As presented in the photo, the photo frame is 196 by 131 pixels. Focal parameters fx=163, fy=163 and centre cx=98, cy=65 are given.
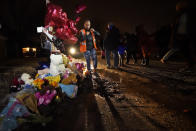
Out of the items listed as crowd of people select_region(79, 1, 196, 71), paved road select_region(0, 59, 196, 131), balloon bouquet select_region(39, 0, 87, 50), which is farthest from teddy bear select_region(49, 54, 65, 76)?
crowd of people select_region(79, 1, 196, 71)

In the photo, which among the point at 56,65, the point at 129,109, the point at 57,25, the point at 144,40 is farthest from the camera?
the point at 144,40

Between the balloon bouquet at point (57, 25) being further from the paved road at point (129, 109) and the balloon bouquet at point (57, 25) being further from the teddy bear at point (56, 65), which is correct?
the paved road at point (129, 109)

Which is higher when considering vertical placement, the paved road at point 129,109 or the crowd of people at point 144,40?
the crowd of people at point 144,40

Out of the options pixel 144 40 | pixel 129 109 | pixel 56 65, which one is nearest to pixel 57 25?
pixel 56 65

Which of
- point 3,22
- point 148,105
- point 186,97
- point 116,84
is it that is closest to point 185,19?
point 186,97

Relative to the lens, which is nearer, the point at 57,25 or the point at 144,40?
the point at 57,25

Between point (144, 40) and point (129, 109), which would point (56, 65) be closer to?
point (129, 109)

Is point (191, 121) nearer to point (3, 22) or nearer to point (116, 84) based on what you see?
point (116, 84)

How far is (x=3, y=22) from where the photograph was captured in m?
26.4

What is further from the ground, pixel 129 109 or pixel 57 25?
pixel 57 25

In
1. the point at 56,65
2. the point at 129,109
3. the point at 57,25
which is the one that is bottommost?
the point at 129,109

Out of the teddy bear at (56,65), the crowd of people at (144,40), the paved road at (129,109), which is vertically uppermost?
the crowd of people at (144,40)

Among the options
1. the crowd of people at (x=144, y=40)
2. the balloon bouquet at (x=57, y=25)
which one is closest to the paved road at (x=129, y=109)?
the crowd of people at (x=144, y=40)

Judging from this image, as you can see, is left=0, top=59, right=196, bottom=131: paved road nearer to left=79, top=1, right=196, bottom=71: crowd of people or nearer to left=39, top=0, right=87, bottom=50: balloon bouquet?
left=79, top=1, right=196, bottom=71: crowd of people
